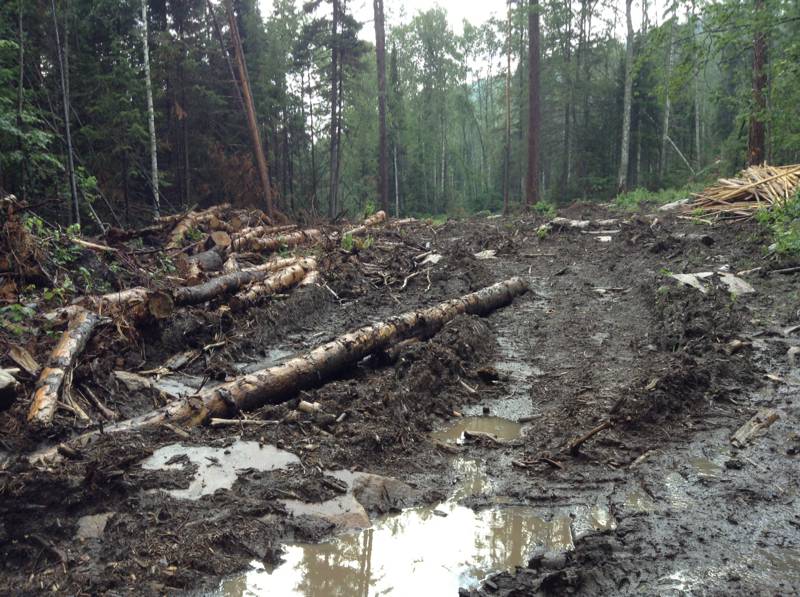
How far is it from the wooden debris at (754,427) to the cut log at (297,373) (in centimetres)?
362

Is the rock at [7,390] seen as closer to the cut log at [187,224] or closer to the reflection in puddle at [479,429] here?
the reflection in puddle at [479,429]

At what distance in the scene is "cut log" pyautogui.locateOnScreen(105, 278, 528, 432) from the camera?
4.60 m

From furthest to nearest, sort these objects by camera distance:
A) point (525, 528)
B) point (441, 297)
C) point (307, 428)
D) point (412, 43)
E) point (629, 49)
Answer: point (412, 43) → point (629, 49) → point (441, 297) → point (307, 428) → point (525, 528)

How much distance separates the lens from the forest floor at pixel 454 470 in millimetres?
2820

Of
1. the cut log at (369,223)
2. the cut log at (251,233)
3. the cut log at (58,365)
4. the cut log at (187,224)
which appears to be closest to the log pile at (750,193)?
the cut log at (369,223)

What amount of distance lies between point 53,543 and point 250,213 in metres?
14.6

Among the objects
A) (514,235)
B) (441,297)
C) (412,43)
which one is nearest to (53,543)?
(441,297)

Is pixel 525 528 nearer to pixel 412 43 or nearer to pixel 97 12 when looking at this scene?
pixel 97 12

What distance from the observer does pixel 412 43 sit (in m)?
46.8

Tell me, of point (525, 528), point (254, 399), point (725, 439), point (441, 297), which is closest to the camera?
point (525, 528)

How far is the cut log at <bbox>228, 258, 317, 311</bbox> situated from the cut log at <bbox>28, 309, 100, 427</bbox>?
233 centimetres

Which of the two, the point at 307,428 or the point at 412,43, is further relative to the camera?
the point at 412,43

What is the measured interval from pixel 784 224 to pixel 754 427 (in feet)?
20.5

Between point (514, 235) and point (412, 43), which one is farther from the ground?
point (412, 43)
